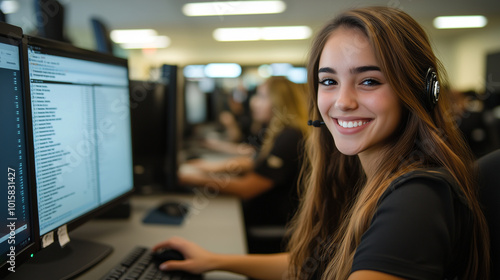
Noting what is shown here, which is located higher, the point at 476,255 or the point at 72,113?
the point at 72,113

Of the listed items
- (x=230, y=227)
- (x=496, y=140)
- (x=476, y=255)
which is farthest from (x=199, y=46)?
(x=476, y=255)

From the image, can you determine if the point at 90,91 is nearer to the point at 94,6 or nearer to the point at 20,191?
the point at 20,191

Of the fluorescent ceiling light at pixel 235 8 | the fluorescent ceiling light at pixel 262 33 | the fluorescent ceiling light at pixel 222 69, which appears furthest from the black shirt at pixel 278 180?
the fluorescent ceiling light at pixel 222 69

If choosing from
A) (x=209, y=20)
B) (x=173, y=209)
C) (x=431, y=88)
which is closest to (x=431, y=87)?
(x=431, y=88)

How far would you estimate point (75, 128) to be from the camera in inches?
31.4

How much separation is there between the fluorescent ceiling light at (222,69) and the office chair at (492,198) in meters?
8.11

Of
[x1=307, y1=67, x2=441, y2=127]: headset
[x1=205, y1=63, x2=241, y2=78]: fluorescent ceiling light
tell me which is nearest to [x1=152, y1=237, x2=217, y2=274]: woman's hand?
[x1=307, y1=67, x2=441, y2=127]: headset

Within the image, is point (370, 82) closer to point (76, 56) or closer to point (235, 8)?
point (76, 56)

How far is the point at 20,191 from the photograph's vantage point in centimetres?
62

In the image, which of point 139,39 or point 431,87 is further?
point 139,39

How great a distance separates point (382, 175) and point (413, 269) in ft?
0.72

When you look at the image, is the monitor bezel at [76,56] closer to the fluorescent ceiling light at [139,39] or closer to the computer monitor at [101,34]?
the computer monitor at [101,34]

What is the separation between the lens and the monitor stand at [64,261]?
2.40 feet

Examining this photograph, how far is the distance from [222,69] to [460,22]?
5053mm
